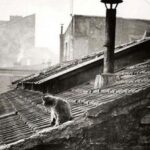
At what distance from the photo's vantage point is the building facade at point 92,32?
84.5ft

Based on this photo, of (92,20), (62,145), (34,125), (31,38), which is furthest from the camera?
(31,38)

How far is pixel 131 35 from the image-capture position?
26.5m

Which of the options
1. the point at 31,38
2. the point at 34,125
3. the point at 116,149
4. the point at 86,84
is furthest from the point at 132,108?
the point at 31,38

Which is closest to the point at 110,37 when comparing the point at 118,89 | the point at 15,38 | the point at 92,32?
the point at 118,89

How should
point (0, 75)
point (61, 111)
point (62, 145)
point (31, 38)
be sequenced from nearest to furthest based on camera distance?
point (62, 145) → point (61, 111) → point (0, 75) → point (31, 38)

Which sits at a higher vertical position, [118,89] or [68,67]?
[118,89]

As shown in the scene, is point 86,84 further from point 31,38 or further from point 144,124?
point 31,38

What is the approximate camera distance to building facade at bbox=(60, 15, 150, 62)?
25.8m

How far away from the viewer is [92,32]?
26062 millimetres

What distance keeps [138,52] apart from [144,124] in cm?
422

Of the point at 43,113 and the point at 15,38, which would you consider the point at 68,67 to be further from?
the point at 15,38

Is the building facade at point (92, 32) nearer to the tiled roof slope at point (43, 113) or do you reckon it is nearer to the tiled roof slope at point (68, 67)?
the tiled roof slope at point (68, 67)

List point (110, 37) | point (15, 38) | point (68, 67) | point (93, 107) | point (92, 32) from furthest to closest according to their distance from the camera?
point (15, 38) < point (92, 32) < point (68, 67) < point (110, 37) < point (93, 107)

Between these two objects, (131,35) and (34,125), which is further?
(131,35)
